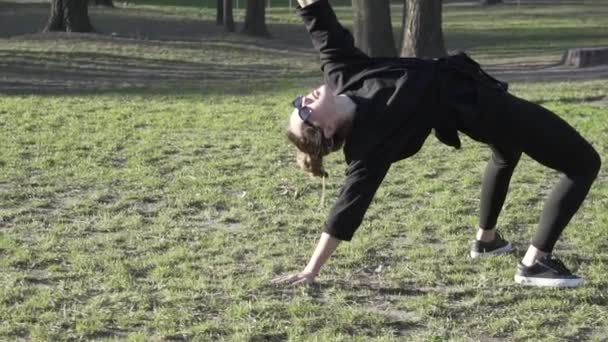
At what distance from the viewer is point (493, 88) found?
5.03 meters

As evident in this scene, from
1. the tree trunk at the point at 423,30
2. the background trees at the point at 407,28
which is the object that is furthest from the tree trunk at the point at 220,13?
the tree trunk at the point at 423,30

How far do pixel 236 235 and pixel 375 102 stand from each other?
1.90 meters

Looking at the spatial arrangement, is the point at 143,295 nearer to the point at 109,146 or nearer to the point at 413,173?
the point at 413,173

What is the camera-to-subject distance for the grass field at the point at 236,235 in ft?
15.8

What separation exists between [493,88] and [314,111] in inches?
35.4

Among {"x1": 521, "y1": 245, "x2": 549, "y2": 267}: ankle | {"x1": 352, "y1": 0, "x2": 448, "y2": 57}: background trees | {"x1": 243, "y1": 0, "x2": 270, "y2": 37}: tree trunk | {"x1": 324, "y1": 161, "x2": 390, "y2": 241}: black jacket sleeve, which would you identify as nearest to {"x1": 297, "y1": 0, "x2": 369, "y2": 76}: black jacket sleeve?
{"x1": 324, "y1": 161, "x2": 390, "y2": 241}: black jacket sleeve

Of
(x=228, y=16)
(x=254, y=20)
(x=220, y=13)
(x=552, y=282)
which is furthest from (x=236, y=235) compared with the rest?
(x=220, y=13)

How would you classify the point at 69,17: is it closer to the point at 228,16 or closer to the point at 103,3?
the point at 228,16

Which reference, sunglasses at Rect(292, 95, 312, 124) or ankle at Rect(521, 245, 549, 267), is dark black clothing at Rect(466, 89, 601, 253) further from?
sunglasses at Rect(292, 95, 312, 124)

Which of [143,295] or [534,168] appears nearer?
[143,295]

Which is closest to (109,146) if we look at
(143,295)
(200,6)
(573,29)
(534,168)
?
(534,168)

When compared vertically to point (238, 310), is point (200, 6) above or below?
below

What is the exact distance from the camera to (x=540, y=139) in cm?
500

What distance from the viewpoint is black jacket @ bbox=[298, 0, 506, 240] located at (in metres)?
4.82
